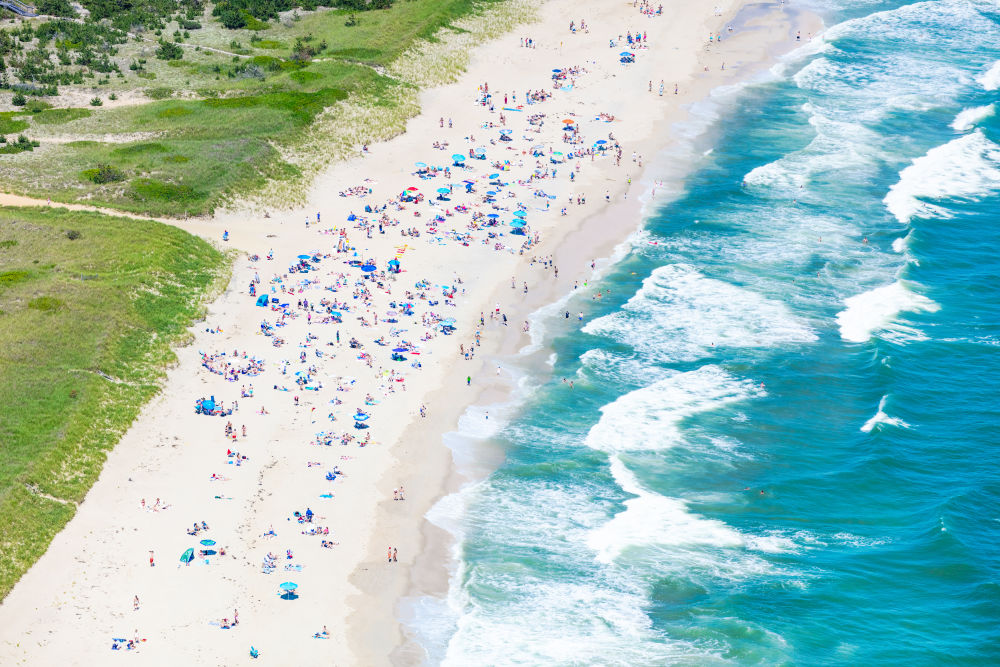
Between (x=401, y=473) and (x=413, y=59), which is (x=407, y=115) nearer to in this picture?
(x=413, y=59)

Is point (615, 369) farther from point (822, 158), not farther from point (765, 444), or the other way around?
point (822, 158)

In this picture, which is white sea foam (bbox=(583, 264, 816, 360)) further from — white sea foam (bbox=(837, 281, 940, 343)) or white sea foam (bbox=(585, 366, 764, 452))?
white sea foam (bbox=(585, 366, 764, 452))

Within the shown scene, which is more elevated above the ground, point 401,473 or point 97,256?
point 97,256

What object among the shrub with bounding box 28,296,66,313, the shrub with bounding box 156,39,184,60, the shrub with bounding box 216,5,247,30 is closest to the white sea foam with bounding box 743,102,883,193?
the shrub with bounding box 28,296,66,313

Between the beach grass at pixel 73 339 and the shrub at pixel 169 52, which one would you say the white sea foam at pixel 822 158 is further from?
the shrub at pixel 169 52

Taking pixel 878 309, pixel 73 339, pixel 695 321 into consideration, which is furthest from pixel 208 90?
pixel 878 309

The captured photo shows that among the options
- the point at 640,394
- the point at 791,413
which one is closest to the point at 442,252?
the point at 640,394
